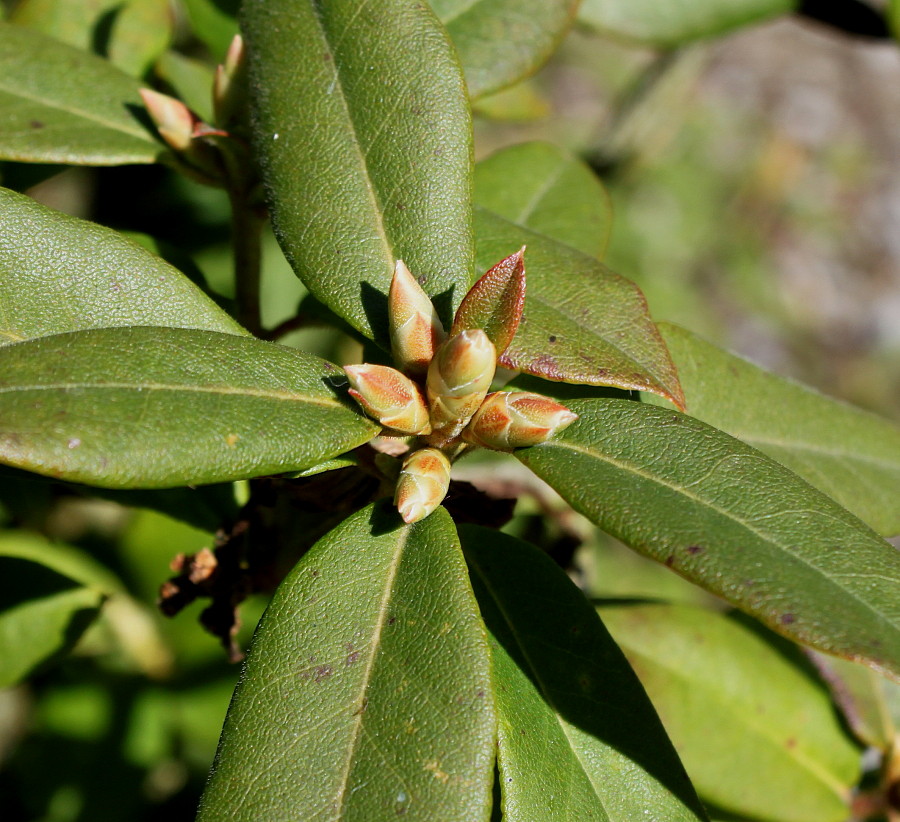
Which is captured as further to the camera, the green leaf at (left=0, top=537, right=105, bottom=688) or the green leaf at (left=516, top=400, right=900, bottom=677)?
the green leaf at (left=0, top=537, right=105, bottom=688)

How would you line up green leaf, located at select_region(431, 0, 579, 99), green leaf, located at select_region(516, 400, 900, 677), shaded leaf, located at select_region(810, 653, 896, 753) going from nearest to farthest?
1. green leaf, located at select_region(516, 400, 900, 677)
2. green leaf, located at select_region(431, 0, 579, 99)
3. shaded leaf, located at select_region(810, 653, 896, 753)

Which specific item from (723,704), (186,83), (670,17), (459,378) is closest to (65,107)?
(186,83)

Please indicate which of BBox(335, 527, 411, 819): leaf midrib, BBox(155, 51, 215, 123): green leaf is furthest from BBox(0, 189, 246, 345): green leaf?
BBox(155, 51, 215, 123): green leaf

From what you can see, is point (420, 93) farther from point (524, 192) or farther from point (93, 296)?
point (524, 192)

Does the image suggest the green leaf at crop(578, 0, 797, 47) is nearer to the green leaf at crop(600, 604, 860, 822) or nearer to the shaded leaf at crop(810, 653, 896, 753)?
the green leaf at crop(600, 604, 860, 822)

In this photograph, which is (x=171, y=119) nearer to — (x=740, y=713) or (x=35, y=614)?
(x=35, y=614)

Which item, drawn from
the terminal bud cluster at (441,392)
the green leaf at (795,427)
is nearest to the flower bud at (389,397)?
the terminal bud cluster at (441,392)

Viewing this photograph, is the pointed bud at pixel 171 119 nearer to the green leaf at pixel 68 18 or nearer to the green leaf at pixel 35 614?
the green leaf at pixel 68 18
